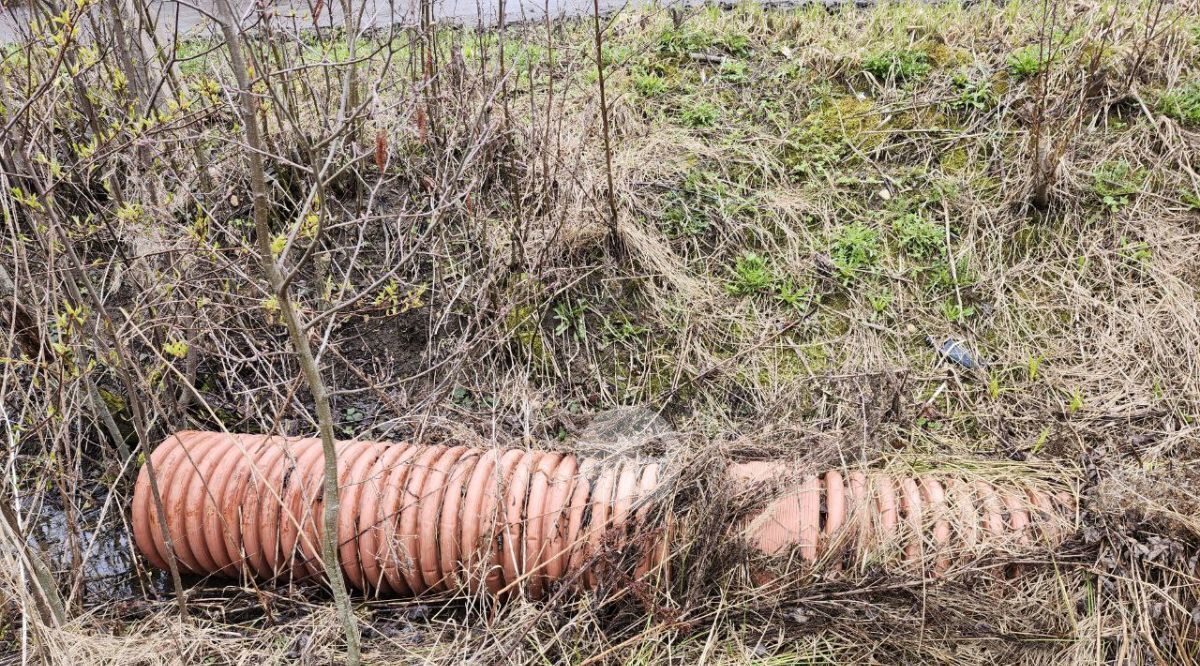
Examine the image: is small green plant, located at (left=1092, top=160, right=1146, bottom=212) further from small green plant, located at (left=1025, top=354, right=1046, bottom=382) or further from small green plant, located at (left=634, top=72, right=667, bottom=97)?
small green plant, located at (left=634, top=72, right=667, bottom=97)

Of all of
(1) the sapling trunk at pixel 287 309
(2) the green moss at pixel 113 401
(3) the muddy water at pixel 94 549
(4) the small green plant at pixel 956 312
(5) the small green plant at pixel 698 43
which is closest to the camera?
(1) the sapling trunk at pixel 287 309

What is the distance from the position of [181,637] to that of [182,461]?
626mm

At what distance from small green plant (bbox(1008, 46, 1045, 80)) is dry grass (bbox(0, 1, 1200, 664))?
1.1 inches

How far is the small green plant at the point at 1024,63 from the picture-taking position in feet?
14.3

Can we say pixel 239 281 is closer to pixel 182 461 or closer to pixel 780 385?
pixel 182 461

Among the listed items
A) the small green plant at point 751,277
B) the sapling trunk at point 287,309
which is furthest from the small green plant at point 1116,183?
the sapling trunk at point 287,309

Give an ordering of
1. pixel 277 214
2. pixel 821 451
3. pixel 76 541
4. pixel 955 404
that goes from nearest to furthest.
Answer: pixel 76 541, pixel 821 451, pixel 955 404, pixel 277 214

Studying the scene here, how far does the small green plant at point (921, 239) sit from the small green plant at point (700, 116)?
4.13 feet

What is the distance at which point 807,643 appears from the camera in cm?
263

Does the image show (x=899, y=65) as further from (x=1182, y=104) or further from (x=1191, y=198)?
(x=1191, y=198)

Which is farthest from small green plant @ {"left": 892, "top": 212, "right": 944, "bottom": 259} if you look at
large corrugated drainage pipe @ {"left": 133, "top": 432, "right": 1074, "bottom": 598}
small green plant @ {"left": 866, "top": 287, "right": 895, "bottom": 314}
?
large corrugated drainage pipe @ {"left": 133, "top": 432, "right": 1074, "bottom": 598}

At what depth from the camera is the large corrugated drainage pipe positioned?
2.66 metres

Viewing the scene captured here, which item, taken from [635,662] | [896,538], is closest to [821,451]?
[896,538]

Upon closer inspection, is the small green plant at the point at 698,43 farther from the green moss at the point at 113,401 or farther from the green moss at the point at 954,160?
the green moss at the point at 113,401
